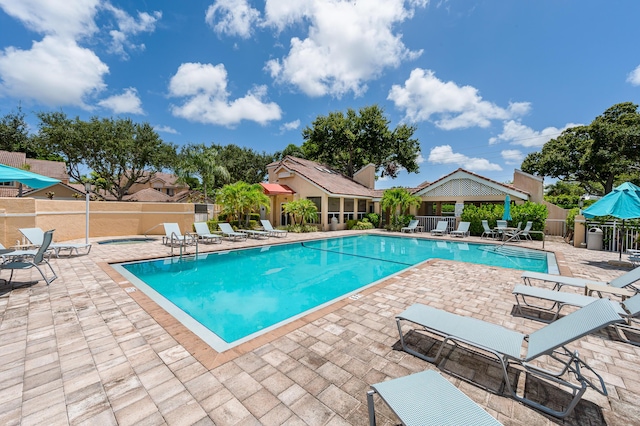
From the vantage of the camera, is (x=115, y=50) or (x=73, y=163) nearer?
(x=115, y=50)

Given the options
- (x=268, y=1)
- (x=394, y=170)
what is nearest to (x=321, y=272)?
(x=268, y=1)

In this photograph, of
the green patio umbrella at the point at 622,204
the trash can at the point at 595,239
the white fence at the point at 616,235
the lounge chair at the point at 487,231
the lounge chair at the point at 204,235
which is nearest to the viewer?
the green patio umbrella at the point at 622,204

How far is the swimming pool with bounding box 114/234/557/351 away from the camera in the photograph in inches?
227

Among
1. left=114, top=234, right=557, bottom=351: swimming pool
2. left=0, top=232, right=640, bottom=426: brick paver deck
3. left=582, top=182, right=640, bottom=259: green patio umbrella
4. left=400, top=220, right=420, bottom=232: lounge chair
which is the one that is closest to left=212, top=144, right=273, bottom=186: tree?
left=400, top=220, right=420, bottom=232: lounge chair

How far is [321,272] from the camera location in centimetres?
999

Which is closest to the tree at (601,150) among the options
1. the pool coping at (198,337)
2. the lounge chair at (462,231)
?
the lounge chair at (462,231)

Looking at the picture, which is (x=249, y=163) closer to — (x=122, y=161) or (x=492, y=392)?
(x=122, y=161)

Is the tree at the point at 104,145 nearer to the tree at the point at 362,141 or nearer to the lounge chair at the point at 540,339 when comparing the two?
the tree at the point at 362,141

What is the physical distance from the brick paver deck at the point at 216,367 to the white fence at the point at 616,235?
1150 centimetres

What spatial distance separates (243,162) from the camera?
4141cm

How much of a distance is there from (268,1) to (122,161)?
25.2m

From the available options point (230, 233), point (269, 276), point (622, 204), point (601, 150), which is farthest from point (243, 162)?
point (601, 150)

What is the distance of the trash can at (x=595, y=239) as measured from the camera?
12573 mm

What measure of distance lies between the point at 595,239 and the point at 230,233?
19.2 metres
